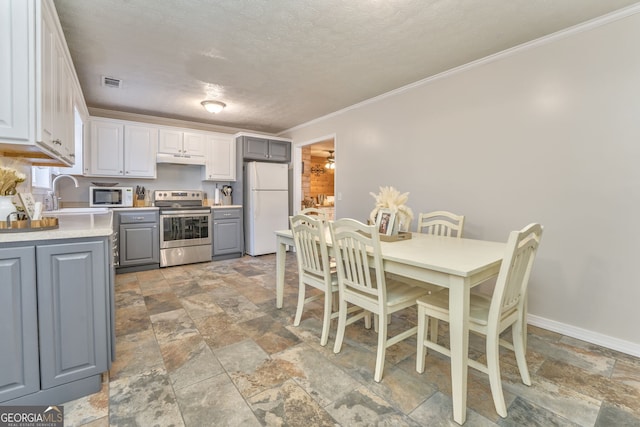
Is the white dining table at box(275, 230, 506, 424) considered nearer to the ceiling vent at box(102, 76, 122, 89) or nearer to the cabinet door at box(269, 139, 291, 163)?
the ceiling vent at box(102, 76, 122, 89)

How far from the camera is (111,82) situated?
130 inches

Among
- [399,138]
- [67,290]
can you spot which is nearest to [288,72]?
[399,138]

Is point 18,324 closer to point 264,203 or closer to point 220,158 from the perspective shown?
point 264,203

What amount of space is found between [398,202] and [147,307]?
2587 millimetres

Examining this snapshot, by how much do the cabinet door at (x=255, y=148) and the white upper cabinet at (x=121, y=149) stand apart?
1.36 metres

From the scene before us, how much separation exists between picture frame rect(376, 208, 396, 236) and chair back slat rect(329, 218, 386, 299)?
44 centimetres

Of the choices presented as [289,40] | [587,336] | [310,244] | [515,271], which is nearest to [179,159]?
[289,40]

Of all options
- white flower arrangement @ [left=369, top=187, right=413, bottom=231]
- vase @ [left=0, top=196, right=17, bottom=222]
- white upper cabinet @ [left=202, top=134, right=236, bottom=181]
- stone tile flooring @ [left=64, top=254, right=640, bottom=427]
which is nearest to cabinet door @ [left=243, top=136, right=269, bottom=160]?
white upper cabinet @ [left=202, top=134, right=236, bottom=181]

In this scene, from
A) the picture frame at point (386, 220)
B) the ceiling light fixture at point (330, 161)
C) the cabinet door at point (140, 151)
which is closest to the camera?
the picture frame at point (386, 220)

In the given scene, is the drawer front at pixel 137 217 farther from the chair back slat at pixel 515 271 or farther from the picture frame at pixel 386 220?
the chair back slat at pixel 515 271

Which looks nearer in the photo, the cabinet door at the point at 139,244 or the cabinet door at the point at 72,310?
the cabinet door at the point at 72,310

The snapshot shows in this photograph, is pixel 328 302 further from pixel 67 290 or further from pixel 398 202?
pixel 67 290

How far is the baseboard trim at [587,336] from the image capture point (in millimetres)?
2092

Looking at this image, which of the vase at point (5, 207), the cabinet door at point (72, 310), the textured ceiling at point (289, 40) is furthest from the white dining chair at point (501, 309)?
the vase at point (5, 207)
